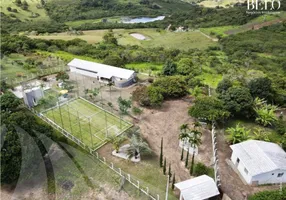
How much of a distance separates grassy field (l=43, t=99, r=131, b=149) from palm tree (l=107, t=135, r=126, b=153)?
2.57 feet

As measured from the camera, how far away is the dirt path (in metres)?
23.7

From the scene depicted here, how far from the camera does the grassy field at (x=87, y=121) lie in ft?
88.8

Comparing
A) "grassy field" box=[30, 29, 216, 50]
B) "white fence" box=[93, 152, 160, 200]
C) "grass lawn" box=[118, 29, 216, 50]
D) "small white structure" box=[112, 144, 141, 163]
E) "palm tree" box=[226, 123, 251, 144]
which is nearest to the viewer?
"white fence" box=[93, 152, 160, 200]

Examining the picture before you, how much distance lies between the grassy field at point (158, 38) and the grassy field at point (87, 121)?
133 ft

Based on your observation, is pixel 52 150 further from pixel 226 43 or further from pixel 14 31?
pixel 14 31

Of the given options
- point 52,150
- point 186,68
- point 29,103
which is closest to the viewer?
point 52,150

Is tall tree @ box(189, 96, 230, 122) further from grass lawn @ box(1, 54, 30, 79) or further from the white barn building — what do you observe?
grass lawn @ box(1, 54, 30, 79)

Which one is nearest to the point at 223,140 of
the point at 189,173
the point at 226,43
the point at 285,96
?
the point at 189,173

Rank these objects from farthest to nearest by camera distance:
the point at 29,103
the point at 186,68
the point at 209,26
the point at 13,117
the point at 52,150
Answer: the point at 209,26, the point at 186,68, the point at 29,103, the point at 52,150, the point at 13,117

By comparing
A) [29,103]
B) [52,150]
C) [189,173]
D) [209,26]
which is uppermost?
[209,26]

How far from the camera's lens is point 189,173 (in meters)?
22.2

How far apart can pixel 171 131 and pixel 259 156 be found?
9.29 metres

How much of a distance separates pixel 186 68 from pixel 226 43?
33.1 metres

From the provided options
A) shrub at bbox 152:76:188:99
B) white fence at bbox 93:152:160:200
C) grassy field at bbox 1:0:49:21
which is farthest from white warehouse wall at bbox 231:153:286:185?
grassy field at bbox 1:0:49:21
